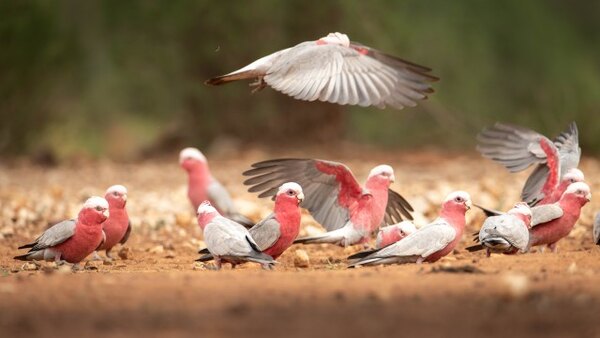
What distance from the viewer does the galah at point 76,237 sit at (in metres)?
7.03

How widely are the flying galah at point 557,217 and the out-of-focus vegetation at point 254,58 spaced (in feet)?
26.0

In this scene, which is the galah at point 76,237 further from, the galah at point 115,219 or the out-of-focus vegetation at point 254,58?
the out-of-focus vegetation at point 254,58

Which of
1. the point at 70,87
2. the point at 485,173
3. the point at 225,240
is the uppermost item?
the point at 70,87

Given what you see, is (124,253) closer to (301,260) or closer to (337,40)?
(301,260)

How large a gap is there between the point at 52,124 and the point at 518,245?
1058 cm

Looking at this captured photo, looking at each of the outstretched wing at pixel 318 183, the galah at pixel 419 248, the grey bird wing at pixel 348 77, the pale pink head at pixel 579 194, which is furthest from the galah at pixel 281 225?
the pale pink head at pixel 579 194

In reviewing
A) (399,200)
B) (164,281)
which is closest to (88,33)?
(399,200)

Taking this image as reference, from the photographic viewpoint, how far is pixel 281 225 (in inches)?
276

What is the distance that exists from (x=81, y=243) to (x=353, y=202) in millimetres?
1903

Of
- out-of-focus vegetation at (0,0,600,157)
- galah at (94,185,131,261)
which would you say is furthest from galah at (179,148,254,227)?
out-of-focus vegetation at (0,0,600,157)

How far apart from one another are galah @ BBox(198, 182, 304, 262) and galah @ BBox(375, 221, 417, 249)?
55 centimetres

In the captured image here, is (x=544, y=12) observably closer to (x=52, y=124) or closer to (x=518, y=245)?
(x=52, y=124)

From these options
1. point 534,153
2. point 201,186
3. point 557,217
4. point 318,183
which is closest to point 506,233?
point 557,217

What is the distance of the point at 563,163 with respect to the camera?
8.55 metres
